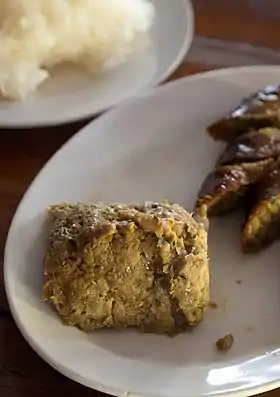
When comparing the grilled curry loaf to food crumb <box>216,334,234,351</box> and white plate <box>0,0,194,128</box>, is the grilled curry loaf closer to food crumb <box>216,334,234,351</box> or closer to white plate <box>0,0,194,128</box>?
food crumb <box>216,334,234,351</box>

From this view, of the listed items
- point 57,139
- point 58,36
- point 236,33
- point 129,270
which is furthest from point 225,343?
point 236,33

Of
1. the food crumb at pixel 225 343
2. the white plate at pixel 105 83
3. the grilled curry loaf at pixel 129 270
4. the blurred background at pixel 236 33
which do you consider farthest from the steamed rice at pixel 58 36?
the food crumb at pixel 225 343

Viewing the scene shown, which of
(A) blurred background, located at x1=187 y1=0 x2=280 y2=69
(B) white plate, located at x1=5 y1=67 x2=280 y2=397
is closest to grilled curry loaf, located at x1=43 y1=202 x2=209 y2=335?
(B) white plate, located at x1=5 y1=67 x2=280 y2=397

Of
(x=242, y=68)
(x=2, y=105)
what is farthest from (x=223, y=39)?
(x=2, y=105)

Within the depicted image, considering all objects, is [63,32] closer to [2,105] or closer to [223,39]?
[2,105]

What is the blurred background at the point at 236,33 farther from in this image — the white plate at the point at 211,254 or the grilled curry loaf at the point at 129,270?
the grilled curry loaf at the point at 129,270
